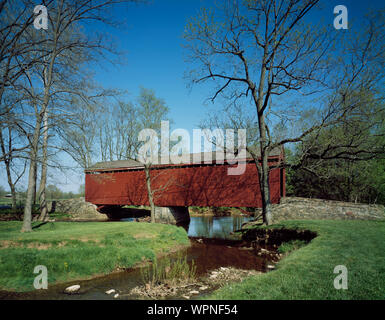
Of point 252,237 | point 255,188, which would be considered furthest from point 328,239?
point 255,188

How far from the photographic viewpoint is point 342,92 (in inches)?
317

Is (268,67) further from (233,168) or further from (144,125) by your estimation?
(144,125)

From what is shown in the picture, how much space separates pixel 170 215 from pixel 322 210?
9.81 m

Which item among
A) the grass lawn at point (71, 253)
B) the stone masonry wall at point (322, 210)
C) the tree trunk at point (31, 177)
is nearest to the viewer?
the grass lawn at point (71, 253)

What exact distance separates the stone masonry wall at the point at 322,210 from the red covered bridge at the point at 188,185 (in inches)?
29.2

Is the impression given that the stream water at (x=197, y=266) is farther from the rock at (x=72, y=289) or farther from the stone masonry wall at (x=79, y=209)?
the stone masonry wall at (x=79, y=209)

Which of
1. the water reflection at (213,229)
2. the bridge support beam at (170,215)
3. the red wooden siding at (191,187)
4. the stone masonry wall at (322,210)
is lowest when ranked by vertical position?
the water reflection at (213,229)

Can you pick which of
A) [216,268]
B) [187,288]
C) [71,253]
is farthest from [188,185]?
[187,288]

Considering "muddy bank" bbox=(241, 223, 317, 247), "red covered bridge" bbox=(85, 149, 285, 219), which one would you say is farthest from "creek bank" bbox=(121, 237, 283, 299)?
"red covered bridge" bbox=(85, 149, 285, 219)

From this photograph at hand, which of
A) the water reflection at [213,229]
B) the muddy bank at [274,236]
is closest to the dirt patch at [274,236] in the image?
the muddy bank at [274,236]

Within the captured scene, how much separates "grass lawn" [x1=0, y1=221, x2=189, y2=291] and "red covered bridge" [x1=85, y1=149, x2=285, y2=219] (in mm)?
4226

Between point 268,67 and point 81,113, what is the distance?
7.78 meters

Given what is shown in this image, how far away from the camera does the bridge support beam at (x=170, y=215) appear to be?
633 inches

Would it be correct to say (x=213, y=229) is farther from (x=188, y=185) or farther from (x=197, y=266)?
(x=197, y=266)
